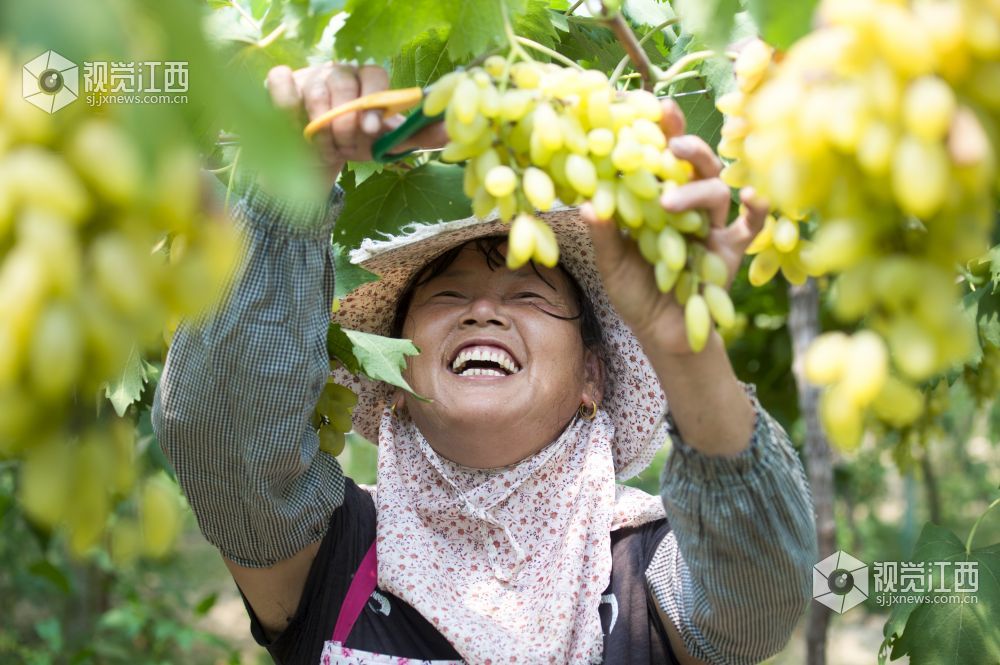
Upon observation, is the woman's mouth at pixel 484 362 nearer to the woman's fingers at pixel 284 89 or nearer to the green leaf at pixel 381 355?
the green leaf at pixel 381 355

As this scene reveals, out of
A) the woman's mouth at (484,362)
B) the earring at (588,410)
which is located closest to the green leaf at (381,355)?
the woman's mouth at (484,362)

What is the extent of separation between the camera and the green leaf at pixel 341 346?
5.21 feet

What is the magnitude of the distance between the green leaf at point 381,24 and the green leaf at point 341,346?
541 mm

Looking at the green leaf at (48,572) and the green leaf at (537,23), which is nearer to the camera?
the green leaf at (537,23)

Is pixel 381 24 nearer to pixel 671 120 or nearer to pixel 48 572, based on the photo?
pixel 671 120

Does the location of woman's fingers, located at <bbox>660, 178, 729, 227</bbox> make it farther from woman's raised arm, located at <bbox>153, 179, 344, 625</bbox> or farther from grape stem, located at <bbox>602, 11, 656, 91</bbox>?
woman's raised arm, located at <bbox>153, 179, 344, 625</bbox>

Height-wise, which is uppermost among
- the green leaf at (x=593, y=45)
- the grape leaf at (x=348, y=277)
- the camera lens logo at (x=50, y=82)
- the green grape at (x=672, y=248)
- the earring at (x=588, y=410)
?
the camera lens logo at (x=50, y=82)

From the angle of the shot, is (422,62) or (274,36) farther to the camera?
(422,62)

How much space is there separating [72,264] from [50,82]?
0.13 meters

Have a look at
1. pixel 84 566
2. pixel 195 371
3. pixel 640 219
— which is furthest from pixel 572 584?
pixel 84 566

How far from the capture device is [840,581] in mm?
2391

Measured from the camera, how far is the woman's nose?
175cm

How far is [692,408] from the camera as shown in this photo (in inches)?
44.9

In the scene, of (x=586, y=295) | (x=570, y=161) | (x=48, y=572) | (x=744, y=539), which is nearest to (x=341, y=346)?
(x=586, y=295)
